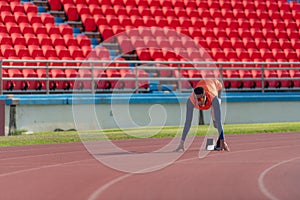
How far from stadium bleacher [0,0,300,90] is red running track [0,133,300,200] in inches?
335

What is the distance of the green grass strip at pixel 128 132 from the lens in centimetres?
1902

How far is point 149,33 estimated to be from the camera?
2906 centimetres

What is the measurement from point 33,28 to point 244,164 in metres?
14.3

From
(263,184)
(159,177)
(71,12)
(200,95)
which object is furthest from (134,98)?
(263,184)

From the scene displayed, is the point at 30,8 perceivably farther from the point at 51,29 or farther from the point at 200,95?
the point at 200,95

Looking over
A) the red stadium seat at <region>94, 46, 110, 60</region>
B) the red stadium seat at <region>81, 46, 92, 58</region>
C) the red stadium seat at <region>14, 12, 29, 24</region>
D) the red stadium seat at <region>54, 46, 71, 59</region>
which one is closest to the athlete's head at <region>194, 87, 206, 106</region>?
the red stadium seat at <region>54, 46, 71, 59</region>

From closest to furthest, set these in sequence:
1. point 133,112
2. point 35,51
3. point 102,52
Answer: point 133,112, point 35,51, point 102,52

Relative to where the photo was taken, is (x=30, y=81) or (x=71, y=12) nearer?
(x=30, y=81)

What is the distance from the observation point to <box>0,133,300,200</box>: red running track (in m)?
9.24

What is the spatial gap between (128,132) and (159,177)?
10.6 metres

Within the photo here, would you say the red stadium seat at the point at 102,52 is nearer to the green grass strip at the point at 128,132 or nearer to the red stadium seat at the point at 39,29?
the red stadium seat at the point at 39,29

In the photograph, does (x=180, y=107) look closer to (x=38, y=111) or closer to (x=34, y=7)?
(x=38, y=111)

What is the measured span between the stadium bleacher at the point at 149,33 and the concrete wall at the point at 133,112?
1.06 metres

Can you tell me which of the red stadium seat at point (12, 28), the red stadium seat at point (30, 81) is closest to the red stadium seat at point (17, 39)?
the red stadium seat at point (12, 28)
